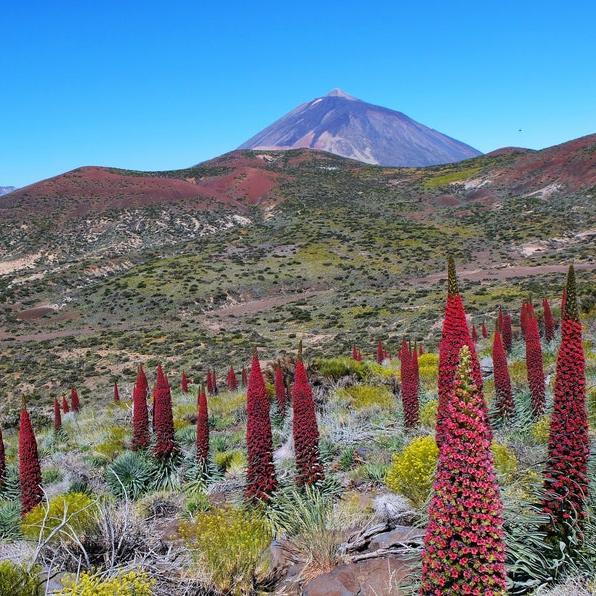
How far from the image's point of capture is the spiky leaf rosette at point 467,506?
8.41 feet

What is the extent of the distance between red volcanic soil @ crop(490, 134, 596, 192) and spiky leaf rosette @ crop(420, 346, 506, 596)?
7803 cm

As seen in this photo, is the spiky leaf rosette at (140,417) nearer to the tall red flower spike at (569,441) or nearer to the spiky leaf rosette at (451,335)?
the spiky leaf rosette at (451,335)

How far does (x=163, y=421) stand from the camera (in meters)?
8.84

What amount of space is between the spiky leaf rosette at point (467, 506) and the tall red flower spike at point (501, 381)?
246 inches

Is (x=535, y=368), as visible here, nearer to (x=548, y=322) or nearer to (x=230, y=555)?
(x=230, y=555)

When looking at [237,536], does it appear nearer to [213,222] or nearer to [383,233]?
[383,233]

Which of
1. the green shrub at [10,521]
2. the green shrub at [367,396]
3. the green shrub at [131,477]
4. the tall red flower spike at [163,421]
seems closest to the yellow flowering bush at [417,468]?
the tall red flower spike at [163,421]

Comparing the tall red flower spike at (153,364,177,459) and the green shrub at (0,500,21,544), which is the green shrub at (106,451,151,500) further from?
the green shrub at (0,500,21,544)

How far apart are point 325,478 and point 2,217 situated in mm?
75315

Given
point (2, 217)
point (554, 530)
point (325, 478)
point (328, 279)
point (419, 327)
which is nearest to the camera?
point (554, 530)

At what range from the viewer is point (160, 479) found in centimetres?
883

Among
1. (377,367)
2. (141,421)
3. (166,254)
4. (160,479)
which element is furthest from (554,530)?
(166,254)

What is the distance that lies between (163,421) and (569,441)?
22.3ft

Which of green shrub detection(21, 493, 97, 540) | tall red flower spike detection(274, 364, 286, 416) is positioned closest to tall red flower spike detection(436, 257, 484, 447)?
green shrub detection(21, 493, 97, 540)
